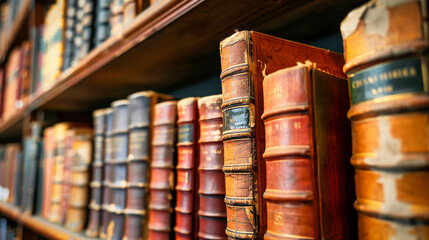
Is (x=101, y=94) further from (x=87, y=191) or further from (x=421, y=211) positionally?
(x=421, y=211)

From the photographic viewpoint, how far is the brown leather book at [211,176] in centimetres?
59

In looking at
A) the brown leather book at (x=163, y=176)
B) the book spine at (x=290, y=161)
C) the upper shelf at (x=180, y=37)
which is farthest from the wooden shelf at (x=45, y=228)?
the book spine at (x=290, y=161)

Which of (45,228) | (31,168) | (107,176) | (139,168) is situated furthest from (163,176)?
(31,168)

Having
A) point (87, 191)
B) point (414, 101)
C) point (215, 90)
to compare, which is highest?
point (215, 90)

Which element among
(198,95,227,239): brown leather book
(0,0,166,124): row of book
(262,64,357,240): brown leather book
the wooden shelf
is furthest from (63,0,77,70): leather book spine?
(262,64,357,240): brown leather book

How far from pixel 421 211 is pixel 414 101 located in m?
0.10

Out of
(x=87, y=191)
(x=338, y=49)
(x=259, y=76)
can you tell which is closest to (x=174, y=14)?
(x=259, y=76)

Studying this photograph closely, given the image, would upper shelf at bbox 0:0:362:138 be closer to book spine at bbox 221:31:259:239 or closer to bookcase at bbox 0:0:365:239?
bookcase at bbox 0:0:365:239

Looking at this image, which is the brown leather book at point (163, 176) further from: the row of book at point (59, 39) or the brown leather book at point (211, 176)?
the row of book at point (59, 39)

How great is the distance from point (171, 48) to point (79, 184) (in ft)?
1.68

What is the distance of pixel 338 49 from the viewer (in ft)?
2.43

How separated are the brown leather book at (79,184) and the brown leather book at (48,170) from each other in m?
0.20

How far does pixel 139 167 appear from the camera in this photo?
2.49ft

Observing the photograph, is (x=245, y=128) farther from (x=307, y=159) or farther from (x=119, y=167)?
(x=119, y=167)
